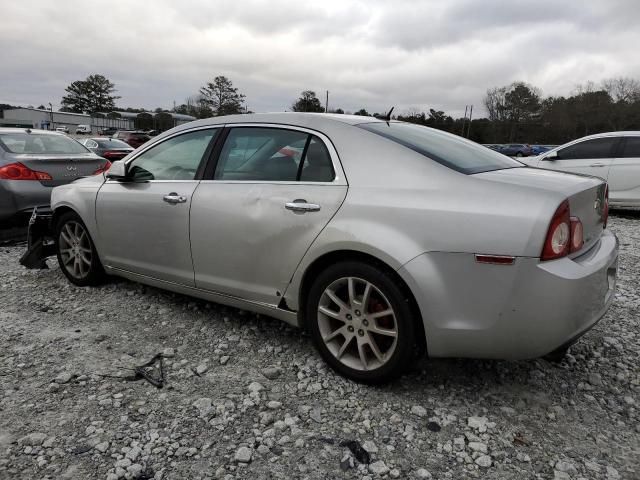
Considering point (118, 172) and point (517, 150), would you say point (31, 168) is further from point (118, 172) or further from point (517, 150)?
point (517, 150)

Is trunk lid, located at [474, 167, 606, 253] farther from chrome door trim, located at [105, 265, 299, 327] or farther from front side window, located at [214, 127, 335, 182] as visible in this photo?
chrome door trim, located at [105, 265, 299, 327]

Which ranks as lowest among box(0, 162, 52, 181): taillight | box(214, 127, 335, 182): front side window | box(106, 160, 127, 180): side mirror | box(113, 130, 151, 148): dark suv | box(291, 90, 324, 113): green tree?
box(0, 162, 52, 181): taillight

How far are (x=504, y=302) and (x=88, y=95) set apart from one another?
108388 millimetres

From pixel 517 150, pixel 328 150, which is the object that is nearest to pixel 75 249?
pixel 328 150

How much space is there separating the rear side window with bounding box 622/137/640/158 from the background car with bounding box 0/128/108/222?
27.3ft

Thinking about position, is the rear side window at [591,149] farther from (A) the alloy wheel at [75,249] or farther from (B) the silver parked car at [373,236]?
(A) the alloy wheel at [75,249]

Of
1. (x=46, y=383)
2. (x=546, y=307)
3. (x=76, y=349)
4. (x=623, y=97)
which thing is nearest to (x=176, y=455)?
(x=46, y=383)

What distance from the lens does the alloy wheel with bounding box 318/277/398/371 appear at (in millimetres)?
2561

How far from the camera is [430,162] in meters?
2.52

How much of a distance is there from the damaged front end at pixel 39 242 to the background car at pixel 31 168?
1.02 m

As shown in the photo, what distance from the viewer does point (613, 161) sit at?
8508mm

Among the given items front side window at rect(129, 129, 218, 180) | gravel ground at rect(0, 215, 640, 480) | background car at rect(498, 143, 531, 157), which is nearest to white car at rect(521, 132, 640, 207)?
gravel ground at rect(0, 215, 640, 480)

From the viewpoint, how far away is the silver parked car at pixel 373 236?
2219 millimetres

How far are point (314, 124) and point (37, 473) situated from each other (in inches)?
86.5
